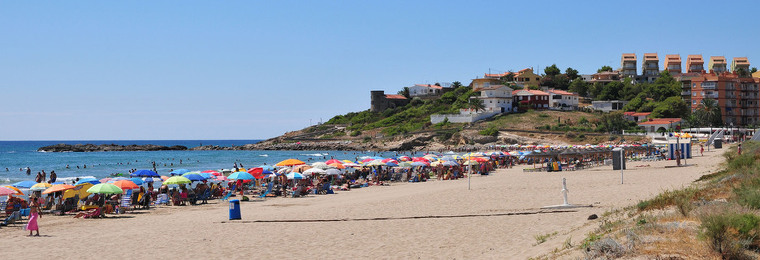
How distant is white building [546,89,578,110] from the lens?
329 feet

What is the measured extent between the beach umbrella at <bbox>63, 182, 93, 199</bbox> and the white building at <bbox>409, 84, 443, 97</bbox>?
4304 inches

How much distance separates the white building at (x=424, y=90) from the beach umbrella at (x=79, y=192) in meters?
109

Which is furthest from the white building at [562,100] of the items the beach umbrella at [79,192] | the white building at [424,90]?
the beach umbrella at [79,192]

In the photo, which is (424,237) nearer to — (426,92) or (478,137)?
(478,137)

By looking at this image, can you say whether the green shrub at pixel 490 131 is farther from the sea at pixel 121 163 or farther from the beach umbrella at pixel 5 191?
the beach umbrella at pixel 5 191

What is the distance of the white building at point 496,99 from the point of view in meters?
98.7

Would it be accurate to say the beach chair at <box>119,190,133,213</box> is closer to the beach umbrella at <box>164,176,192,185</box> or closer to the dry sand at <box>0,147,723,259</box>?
the dry sand at <box>0,147,723,259</box>

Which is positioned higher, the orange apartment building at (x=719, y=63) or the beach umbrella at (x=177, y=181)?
the orange apartment building at (x=719, y=63)

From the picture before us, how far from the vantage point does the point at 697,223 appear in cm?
888

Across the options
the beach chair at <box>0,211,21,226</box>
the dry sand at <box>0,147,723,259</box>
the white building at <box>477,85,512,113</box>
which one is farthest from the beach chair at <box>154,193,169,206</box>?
the white building at <box>477,85,512,113</box>

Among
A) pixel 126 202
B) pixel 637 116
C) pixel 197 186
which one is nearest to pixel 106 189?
pixel 126 202

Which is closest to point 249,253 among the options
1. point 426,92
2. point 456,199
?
point 456,199

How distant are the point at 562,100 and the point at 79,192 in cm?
8943

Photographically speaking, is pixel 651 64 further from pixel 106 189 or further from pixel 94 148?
pixel 106 189
